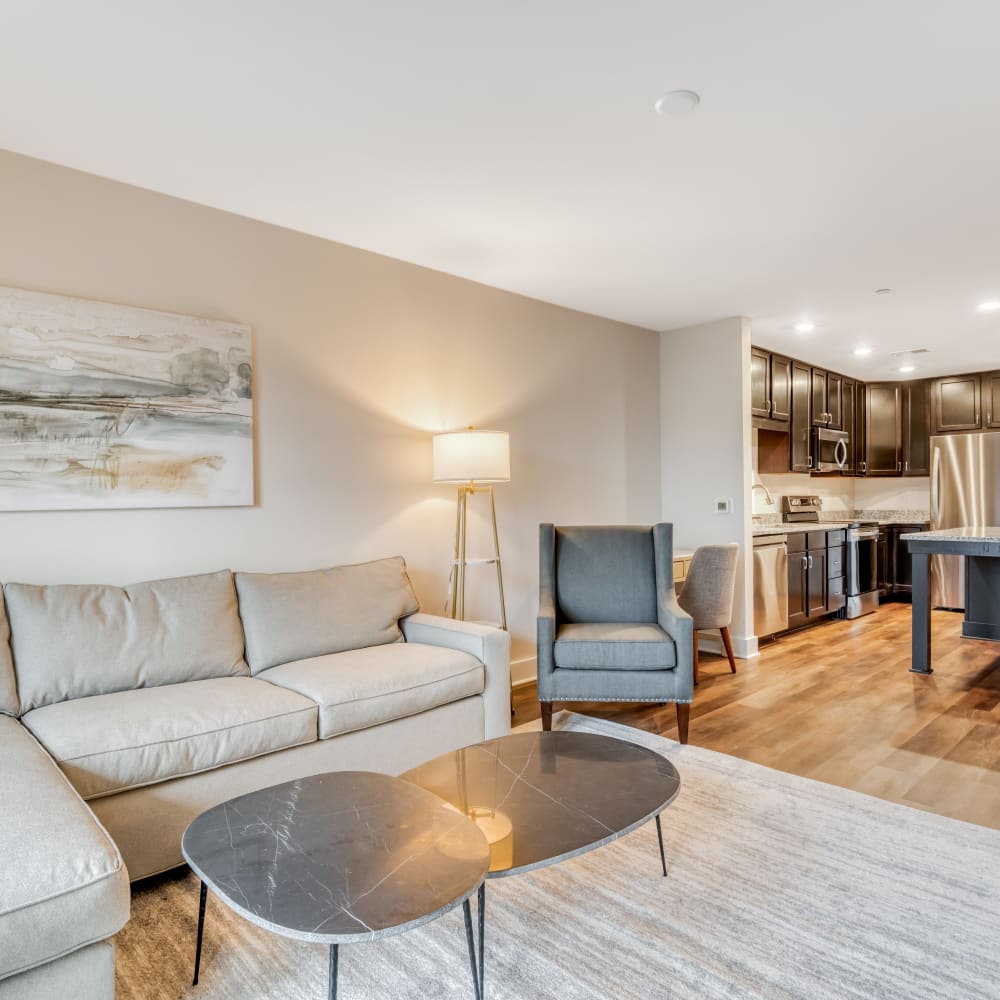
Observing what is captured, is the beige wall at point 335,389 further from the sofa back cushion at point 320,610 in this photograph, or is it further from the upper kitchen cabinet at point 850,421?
the upper kitchen cabinet at point 850,421

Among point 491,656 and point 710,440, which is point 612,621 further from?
point 710,440

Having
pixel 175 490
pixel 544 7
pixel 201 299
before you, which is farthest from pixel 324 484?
pixel 544 7

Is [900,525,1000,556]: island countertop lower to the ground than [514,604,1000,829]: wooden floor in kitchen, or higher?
higher

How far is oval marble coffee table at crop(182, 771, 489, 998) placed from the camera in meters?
1.21

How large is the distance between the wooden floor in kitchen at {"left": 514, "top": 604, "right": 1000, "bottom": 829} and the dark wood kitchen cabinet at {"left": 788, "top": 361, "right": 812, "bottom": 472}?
1.70 m

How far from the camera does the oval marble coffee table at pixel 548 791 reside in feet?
5.07

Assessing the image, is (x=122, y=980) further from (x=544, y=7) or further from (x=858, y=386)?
(x=858, y=386)

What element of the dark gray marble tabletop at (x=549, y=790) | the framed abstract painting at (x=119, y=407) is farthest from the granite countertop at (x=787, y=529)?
the framed abstract painting at (x=119, y=407)

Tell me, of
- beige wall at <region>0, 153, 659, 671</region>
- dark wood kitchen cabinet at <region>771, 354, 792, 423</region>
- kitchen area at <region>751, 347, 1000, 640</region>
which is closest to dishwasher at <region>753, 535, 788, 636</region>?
kitchen area at <region>751, 347, 1000, 640</region>

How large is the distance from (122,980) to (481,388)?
10.2 feet

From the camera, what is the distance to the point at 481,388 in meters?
4.05

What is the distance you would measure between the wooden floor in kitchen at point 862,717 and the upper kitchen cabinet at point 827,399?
89.7 inches

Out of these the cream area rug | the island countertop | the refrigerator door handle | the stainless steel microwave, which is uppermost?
the stainless steel microwave

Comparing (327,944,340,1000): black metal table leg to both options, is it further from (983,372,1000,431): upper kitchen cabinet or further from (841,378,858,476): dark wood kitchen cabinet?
(983,372,1000,431): upper kitchen cabinet
